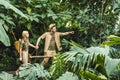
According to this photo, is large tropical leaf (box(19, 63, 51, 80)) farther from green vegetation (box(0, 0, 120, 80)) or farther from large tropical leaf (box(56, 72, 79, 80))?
green vegetation (box(0, 0, 120, 80))

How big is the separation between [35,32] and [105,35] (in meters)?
1.50

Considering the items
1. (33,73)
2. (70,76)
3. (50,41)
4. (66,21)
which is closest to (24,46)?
(50,41)

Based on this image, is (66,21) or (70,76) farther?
(66,21)

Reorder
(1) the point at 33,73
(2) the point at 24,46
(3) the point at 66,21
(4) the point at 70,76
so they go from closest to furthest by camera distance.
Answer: (4) the point at 70,76 < (1) the point at 33,73 < (2) the point at 24,46 < (3) the point at 66,21

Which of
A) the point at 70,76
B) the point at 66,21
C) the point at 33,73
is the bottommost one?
the point at 33,73

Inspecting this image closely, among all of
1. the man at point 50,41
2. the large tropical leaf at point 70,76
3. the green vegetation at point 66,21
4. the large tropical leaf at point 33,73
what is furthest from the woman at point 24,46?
Result: the large tropical leaf at point 70,76

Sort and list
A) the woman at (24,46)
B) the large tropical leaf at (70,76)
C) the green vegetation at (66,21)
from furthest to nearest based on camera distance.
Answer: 1. the green vegetation at (66,21)
2. the woman at (24,46)
3. the large tropical leaf at (70,76)

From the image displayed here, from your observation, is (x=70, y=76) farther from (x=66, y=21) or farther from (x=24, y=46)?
(x=66, y=21)

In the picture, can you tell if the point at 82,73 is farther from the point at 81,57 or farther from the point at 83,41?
the point at 83,41

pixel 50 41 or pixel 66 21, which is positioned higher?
pixel 66 21

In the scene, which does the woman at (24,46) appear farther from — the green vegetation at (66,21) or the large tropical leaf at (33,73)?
the large tropical leaf at (33,73)

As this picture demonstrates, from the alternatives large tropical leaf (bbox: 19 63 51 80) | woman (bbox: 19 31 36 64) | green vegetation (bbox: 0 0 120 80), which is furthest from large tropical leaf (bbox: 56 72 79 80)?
green vegetation (bbox: 0 0 120 80)

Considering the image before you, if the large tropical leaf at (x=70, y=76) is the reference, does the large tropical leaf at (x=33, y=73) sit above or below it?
below

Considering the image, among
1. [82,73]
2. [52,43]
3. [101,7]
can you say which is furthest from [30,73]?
[101,7]
